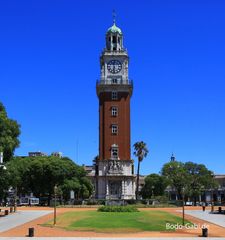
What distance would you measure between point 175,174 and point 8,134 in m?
76.3

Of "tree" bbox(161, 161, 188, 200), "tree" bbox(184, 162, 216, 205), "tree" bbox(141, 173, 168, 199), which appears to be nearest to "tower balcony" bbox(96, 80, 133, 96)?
"tree" bbox(161, 161, 188, 200)

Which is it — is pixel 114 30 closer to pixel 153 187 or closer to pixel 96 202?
pixel 96 202

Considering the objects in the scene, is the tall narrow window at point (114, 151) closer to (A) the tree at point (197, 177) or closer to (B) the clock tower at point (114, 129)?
(B) the clock tower at point (114, 129)

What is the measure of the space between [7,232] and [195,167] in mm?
99797

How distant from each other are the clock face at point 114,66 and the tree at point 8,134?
45.0m

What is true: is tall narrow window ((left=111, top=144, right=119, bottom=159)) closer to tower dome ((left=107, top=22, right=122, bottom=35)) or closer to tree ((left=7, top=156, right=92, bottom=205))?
tree ((left=7, top=156, right=92, bottom=205))

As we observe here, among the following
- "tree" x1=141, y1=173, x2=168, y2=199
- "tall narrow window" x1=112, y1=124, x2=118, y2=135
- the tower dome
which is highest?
the tower dome

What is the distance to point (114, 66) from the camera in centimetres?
10050

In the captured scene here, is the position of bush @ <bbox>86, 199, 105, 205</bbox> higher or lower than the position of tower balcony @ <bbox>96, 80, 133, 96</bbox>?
lower

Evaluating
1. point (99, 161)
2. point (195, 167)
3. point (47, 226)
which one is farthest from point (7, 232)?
point (195, 167)

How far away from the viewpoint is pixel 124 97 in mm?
98875

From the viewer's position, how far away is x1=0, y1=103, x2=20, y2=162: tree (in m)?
53.8

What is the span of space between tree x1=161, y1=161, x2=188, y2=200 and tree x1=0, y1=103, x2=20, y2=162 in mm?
71491

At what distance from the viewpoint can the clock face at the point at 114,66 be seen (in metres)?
100
